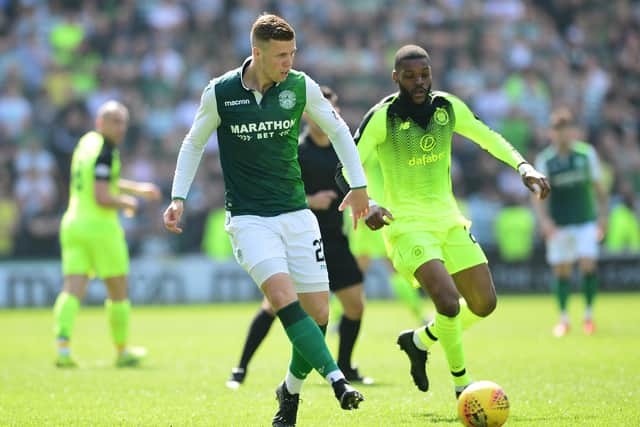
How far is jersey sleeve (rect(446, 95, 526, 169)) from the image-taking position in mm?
8727

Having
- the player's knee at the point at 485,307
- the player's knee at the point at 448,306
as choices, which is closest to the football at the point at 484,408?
the player's knee at the point at 448,306

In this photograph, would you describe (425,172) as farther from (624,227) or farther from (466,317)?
(624,227)

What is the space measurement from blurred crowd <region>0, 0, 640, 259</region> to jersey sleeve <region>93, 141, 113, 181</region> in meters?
10.4

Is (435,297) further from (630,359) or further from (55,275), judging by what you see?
(55,275)

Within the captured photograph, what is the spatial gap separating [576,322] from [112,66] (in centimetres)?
1341

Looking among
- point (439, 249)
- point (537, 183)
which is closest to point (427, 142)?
point (439, 249)

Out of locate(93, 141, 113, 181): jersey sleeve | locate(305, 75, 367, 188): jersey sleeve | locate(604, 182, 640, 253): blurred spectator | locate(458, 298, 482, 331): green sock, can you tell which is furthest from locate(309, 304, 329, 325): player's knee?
locate(604, 182, 640, 253): blurred spectator

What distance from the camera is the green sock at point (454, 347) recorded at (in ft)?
27.7

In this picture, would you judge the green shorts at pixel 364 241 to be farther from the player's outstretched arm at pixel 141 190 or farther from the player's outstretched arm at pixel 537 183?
the player's outstretched arm at pixel 537 183

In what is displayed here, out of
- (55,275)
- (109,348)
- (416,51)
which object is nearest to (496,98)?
(55,275)

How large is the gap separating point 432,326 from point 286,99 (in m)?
A: 2.41

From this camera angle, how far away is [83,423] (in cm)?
801

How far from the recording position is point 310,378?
11320 mm

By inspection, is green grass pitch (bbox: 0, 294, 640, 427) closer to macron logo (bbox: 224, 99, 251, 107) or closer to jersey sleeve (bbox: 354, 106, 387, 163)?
jersey sleeve (bbox: 354, 106, 387, 163)
